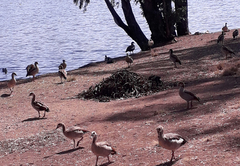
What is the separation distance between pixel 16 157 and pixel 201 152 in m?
4.60

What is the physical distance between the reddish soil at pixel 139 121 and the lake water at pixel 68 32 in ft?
41.0

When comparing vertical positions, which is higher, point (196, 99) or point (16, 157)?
point (196, 99)

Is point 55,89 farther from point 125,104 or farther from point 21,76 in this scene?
point 21,76

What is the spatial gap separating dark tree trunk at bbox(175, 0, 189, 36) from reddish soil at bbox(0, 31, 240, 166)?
8.89m

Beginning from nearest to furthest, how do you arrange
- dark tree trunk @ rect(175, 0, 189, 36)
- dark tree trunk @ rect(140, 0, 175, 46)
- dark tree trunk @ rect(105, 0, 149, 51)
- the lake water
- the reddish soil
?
1. the reddish soil
2. dark tree trunk @ rect(175, 0, 189, 36)
3. dark tree trunk @ rect(140, 0, 175, 46)
4. dark tree trunk @ rect(105, 0, 149, 51)
5. the lake water

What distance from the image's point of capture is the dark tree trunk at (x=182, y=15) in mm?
28552

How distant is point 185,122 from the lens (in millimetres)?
11023

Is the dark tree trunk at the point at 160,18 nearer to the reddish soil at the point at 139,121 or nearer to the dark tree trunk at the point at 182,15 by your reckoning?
the dark tree trunk at the point at 182,15

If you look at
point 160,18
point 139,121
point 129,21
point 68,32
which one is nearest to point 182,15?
point 160,18

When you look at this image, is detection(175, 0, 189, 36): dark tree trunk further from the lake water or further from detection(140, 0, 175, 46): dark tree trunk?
the lake water

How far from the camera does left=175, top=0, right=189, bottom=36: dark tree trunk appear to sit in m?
28.6

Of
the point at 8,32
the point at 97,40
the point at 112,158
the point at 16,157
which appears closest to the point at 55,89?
the point at 16,157

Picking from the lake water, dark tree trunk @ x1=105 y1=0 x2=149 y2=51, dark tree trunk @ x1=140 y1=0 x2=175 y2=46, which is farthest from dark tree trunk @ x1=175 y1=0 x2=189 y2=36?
the lake water

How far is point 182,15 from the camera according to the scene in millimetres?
28766
